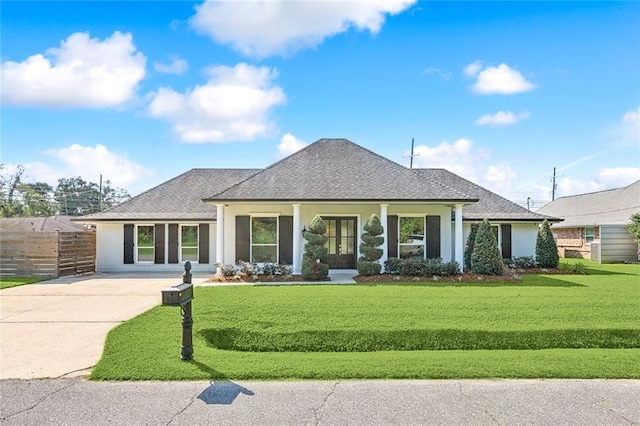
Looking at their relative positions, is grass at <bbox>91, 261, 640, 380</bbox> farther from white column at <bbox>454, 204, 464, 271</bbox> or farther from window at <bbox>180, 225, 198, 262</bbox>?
window at <bbox>180, 225, 198, 262</bbox>

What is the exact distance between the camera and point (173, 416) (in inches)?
170

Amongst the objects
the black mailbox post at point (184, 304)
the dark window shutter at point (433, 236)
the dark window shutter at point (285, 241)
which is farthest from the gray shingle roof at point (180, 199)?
the black mailbox post at point (184, 304)

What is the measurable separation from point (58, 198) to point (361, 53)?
57.4m

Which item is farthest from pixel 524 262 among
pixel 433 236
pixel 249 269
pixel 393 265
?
pixel 249 269

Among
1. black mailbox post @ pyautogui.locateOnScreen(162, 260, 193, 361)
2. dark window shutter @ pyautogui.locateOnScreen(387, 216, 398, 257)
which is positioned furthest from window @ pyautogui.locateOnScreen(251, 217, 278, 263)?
black mailbox post @ pyautogui.locateOnScreen(162, 260, 193, 361)

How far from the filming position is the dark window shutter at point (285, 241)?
52.5 feet

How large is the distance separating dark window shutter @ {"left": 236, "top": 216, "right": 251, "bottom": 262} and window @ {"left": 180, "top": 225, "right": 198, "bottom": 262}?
3.35 metres

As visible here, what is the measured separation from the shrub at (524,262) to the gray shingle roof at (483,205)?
1.94 metres

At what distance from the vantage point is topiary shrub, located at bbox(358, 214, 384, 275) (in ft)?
47.4

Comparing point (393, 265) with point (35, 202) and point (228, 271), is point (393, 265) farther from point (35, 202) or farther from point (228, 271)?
point (35, 202)

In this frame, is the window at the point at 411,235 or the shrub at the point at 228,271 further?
the window at the point at 411,235

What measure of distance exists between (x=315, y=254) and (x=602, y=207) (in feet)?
84.0

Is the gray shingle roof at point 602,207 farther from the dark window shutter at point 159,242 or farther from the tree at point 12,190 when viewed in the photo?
the tree at point 12,190

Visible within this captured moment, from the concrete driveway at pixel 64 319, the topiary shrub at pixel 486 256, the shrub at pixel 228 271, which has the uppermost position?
the topiary shrub at pixel 486 256
